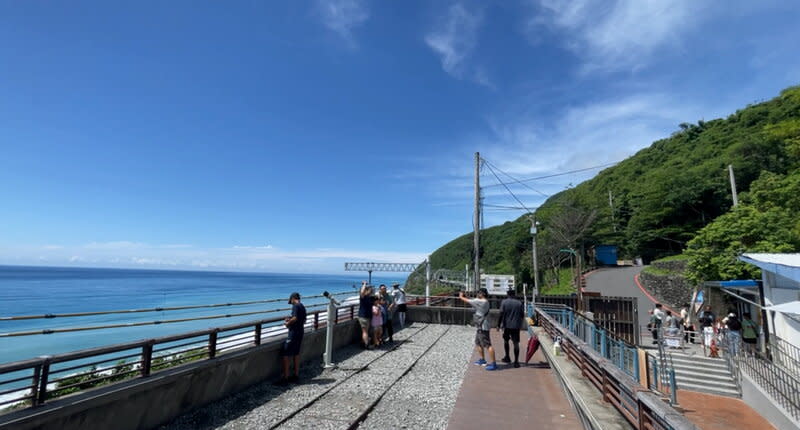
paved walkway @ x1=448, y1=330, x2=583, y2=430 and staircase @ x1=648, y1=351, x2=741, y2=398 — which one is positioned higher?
paved walkway @ x1=448, y1=330, x2=583, y2=430

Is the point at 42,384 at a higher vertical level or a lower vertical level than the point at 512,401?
higher

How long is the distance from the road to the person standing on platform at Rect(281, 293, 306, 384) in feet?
88.0

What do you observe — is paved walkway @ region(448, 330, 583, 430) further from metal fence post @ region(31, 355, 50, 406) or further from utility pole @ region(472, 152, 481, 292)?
utility pole @ region(472, 152, 481, 292)

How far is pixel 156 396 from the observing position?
529 cm

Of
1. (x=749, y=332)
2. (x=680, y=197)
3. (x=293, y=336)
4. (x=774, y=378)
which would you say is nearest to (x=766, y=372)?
(x=774, y=378)

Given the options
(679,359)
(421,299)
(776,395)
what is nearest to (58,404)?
(421,299)

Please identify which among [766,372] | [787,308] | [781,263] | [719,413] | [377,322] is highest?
[781,263]

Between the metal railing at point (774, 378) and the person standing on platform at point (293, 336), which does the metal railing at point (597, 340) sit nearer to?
the metal railing at point (774, 378)

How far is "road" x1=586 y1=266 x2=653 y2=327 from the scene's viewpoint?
98.6 feet

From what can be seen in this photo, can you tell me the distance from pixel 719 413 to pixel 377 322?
14260mm

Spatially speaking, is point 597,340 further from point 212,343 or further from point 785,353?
point 212,343

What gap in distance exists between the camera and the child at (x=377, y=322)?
11531 mm

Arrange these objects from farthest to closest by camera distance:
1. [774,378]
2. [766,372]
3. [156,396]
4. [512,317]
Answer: [766,372], [774,378], [512,317], [156,396]

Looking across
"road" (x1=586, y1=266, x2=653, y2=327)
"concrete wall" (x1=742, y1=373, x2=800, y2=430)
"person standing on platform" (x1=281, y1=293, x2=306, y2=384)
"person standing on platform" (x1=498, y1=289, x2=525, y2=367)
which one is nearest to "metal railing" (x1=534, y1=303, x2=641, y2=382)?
"person standing on platform" (x1=498, y1=289, x2=525, y2=367)
